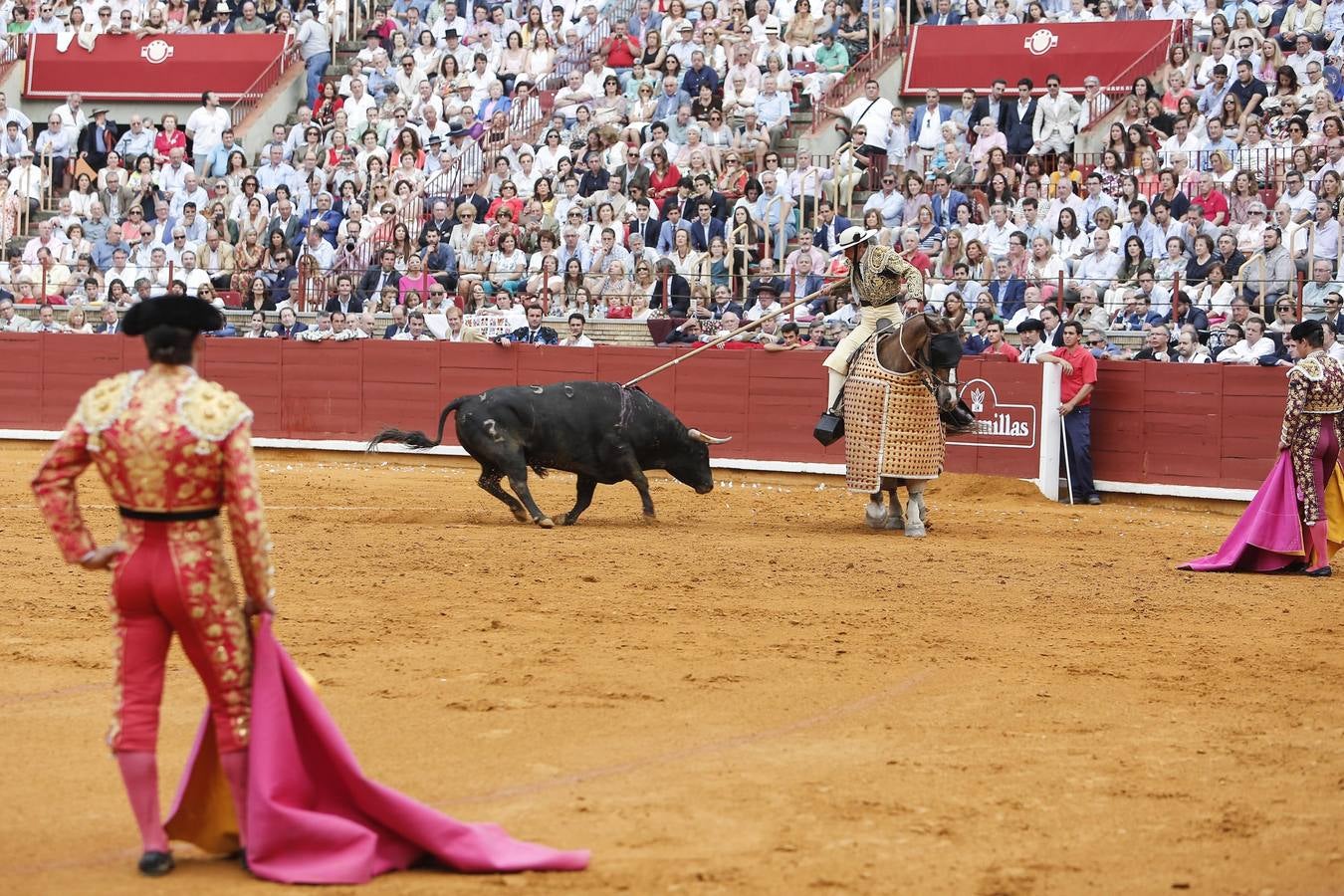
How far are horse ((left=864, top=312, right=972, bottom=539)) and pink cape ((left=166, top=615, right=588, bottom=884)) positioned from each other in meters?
6.96

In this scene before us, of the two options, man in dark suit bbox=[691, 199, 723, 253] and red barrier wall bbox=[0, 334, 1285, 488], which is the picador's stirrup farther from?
man in dark suit bbox=[691, 199, 723, 253]

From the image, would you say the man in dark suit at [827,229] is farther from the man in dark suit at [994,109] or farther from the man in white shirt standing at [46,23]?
the man in white shirt standing at [46,23]

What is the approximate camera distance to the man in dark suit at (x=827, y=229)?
1623 centimetres

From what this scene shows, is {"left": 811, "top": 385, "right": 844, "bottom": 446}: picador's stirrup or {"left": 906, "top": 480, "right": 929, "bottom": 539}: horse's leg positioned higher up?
{"left": 811, "top": 385, "right": 844, "bottom": 446}: picador's stirrup

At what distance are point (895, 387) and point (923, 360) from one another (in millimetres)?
240

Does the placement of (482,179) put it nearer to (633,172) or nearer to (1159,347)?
(633,172)

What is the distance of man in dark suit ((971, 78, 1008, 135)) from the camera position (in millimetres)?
17219

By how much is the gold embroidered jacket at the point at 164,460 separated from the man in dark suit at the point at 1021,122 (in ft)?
44.5

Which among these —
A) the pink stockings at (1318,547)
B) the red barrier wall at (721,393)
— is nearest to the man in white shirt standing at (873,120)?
the red barrier wall at (721,393)

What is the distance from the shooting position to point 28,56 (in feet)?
77.7

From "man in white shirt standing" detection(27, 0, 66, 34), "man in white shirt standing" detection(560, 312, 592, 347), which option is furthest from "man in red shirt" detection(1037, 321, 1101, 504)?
"man in white shirt standing" detection(27, 0, 66, 34)

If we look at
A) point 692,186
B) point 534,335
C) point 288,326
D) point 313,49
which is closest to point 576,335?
point 534,335

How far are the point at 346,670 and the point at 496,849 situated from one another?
2633mm

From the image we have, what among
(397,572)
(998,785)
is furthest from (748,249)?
(998,785)
